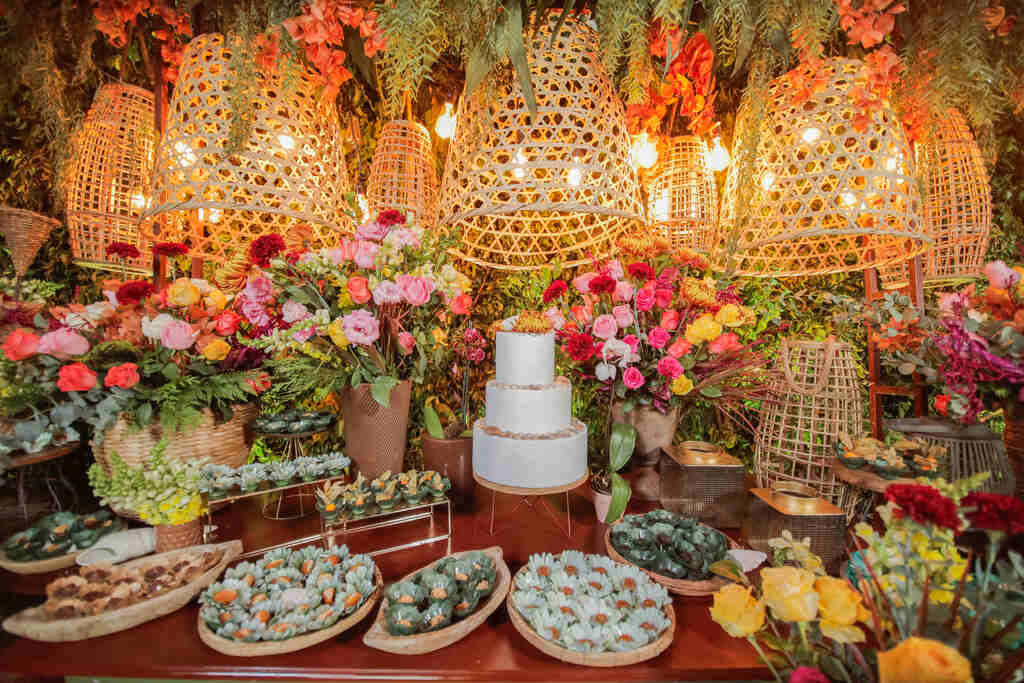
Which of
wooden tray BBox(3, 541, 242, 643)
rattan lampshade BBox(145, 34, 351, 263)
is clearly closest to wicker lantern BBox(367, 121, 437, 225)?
rattan lampshade BBox(145, 34, 351, 263)

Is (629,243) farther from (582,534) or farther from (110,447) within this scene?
(110,447)

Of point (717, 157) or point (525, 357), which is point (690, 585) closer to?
point (525, 357)

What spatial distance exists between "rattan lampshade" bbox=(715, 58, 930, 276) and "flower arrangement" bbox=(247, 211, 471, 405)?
791 mm

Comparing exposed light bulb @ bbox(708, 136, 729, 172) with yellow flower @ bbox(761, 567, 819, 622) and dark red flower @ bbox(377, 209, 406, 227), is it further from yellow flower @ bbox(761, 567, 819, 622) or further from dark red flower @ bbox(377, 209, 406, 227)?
yellow flower @ bbox(761, 567, 819, 622)

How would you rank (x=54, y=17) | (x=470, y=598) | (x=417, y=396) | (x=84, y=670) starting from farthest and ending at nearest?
(x=417, y=396)
(x=54, y=17)
(x=470, y=598)
(x=84, y=670)

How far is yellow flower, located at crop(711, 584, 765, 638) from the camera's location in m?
0.45

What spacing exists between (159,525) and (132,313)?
1.64 ft

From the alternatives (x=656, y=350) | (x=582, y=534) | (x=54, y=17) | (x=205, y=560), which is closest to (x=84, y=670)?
(x=205, y=560)

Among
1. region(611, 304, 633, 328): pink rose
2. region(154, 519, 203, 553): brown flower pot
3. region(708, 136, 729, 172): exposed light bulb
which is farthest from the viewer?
region(708, 136, 729, 172): exposed light bulb

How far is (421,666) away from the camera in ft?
1.99

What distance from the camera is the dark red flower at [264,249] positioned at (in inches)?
38.0

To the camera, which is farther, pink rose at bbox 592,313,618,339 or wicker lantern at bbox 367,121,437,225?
wicker lantern at bbox 367,121,437,225

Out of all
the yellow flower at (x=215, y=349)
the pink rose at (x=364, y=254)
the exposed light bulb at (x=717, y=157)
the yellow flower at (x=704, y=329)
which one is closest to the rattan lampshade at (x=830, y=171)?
the yellow flower at (x=704, y=329)

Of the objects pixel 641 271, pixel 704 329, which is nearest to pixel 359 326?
pixel 641 271
